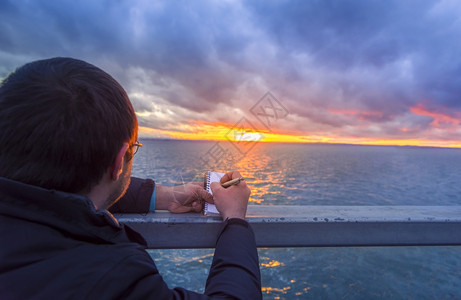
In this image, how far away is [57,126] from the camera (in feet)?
1.64

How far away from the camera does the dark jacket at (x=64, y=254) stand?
42cm

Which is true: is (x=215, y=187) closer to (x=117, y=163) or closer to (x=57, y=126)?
(x=117, y=163)

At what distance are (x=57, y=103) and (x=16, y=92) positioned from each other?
10 centimetres

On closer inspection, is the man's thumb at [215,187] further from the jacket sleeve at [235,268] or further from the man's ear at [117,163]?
the man's ear at [117,163]

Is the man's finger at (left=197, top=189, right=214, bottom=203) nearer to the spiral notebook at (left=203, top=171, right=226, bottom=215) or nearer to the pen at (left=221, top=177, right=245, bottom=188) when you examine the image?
the spiral notebook at (left=203, top=171, right=226, bottom=215)

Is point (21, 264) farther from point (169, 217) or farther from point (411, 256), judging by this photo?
point (411, 256)

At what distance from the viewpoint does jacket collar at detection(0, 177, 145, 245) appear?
1.52ft

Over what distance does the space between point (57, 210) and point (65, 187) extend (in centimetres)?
6

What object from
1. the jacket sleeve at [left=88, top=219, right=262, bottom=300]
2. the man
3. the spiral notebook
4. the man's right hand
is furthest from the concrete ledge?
the man

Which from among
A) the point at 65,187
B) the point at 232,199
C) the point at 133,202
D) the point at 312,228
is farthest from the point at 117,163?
the point at 312,228

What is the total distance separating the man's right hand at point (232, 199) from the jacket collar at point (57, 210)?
Answer: 23.6 inches

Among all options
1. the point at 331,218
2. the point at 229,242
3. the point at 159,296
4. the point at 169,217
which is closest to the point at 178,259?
the point at 169,217

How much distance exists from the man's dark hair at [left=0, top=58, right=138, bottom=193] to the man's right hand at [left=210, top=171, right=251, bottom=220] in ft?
2.11

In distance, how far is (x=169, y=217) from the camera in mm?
1331
